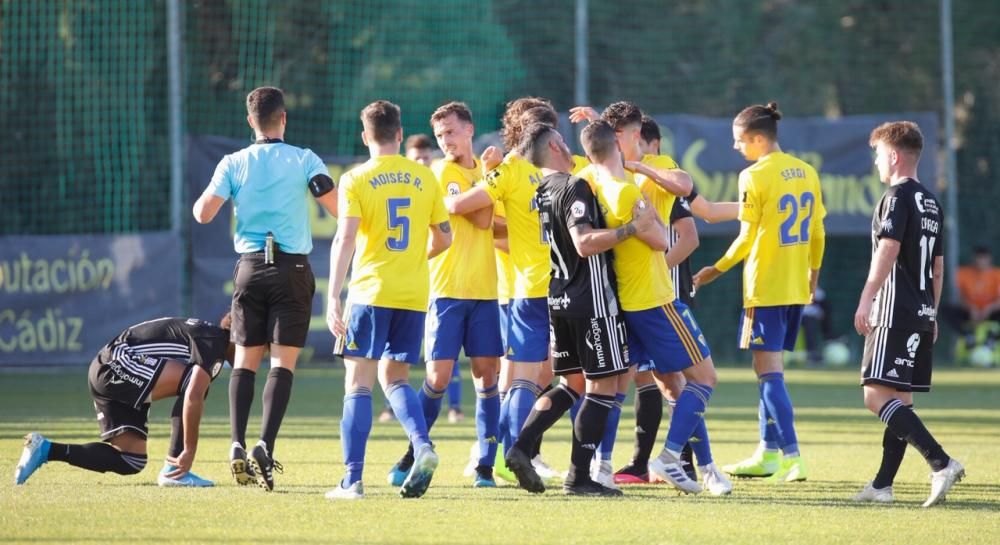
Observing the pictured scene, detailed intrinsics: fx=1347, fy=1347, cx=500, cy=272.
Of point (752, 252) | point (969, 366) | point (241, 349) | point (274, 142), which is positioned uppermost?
point (274, 142)

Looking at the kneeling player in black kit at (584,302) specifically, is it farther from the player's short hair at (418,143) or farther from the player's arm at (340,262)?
the player's short hair at (418,143)

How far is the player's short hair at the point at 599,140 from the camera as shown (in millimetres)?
7066

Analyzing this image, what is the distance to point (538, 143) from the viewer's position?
24.0ft

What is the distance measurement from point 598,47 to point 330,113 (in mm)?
4627

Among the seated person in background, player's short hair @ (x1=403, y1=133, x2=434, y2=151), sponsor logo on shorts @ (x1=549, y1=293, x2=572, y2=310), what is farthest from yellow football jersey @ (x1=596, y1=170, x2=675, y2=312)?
the seated person in background

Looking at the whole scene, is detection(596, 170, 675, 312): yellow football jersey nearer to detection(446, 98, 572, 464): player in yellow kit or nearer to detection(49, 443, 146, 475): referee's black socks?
detection(446, 98, 572, 464): player in yellow kit

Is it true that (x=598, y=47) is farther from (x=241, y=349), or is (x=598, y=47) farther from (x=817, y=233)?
(x=241, y=349)

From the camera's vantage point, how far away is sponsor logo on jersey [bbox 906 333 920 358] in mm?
7086

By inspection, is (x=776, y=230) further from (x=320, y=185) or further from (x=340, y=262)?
(x=340, y=262)

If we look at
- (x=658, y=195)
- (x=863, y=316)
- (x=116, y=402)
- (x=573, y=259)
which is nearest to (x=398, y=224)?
(x=573, y=259)

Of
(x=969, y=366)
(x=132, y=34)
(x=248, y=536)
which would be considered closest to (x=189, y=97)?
(x=132, y=34)

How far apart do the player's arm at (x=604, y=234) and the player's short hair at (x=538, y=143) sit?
1.75ft

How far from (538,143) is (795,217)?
81.5 inches

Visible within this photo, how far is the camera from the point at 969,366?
19234 millimetres
